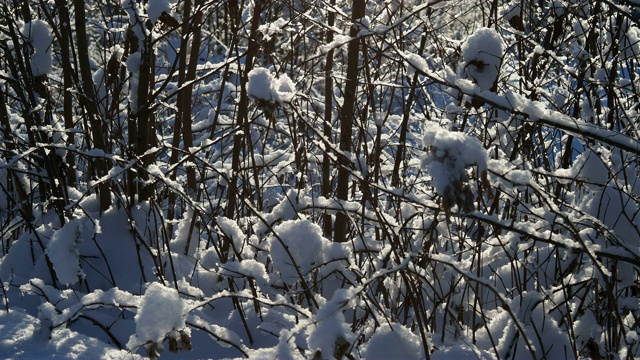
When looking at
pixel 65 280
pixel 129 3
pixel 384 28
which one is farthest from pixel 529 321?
pixel 129 3

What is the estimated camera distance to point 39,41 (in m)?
2.27

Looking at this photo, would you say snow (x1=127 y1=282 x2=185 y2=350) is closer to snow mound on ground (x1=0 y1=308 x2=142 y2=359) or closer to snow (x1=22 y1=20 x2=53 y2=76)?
snow mound on ground (x1=0 y1=308 x2=142 y2=359)

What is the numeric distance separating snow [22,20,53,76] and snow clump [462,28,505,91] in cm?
154

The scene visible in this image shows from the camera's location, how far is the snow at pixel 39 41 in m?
2.26

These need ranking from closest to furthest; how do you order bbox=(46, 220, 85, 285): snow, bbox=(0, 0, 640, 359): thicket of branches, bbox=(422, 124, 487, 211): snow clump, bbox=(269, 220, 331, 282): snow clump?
bbox=(422, 124, 487, 211): snow clump < bbox=(0, 0, 640, 359): thicket of branches < bbox=(269, 220, 331, 282): snow clump < bbox=(46, 220, 85, 285): snow

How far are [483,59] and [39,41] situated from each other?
1616mm

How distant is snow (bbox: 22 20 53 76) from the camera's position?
7.42 ft

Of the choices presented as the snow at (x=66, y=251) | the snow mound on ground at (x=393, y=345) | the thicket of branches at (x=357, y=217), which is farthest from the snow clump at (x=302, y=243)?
the snow at (x=66, y=251)

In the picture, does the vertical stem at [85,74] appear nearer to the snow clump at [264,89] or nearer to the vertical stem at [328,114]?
the vertical stem at [328,114]

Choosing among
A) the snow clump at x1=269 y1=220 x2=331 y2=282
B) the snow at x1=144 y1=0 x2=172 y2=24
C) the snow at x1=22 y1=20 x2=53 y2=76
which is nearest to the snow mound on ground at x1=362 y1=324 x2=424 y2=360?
the snow clump at x1=269 y1=220 x2=331 y2=282

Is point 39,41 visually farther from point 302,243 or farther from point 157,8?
point 302,243

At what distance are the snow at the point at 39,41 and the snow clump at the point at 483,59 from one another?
1.54 metres

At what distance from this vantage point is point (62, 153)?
2.24 meters

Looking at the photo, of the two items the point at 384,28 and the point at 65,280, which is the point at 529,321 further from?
the point at 65,280
